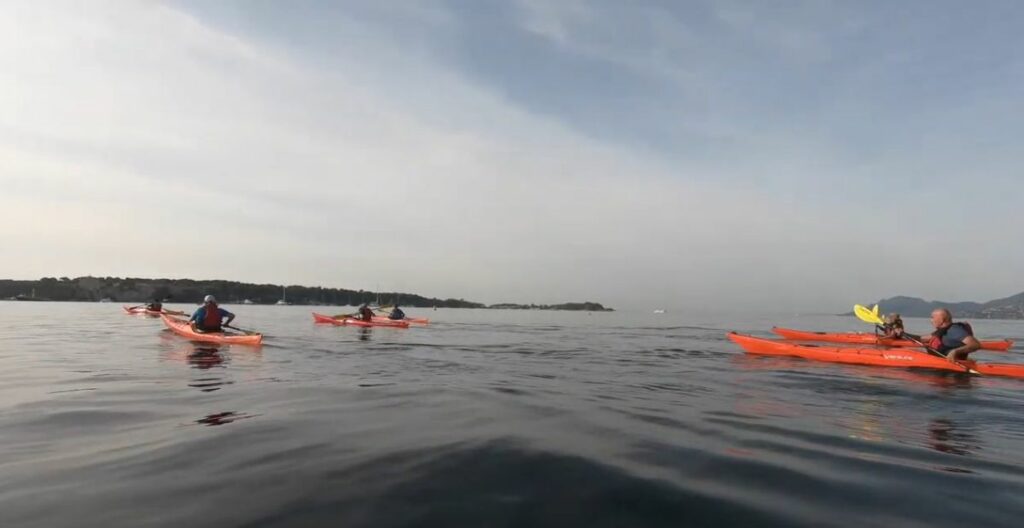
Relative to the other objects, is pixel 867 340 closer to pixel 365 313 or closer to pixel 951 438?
pixel 951 438

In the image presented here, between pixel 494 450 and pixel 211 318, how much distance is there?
71.7 feet

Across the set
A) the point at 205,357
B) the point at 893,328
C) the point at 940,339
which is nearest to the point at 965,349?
the point at 940,339

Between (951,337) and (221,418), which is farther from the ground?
(951,337)

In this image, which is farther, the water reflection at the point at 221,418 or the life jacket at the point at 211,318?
the life jacket at the point at 211,318

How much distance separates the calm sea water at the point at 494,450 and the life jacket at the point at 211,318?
884 centimetres

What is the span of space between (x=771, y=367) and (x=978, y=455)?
12.2 m

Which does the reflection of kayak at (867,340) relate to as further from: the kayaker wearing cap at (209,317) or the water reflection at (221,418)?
the kayaker wearing cap at (209,317)

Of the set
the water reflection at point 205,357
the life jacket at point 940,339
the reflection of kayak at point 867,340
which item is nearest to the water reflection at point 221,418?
the water reflection at point 205,357

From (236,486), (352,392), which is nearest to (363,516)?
(236,486)

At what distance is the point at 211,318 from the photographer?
24.5 m

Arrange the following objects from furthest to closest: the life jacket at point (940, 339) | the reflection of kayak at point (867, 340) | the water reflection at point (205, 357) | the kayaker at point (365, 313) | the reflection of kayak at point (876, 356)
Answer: the kayaker at point (365, 313) → the reflection of kayak at point (867, 340) → the life jacket at point (940, 339) → the reflection of kayak at point (876, 356) → the water reflection at point (205, 357)

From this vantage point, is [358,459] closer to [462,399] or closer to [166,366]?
[462,399]

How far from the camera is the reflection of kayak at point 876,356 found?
17031mm

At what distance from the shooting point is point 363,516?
4.92 m
